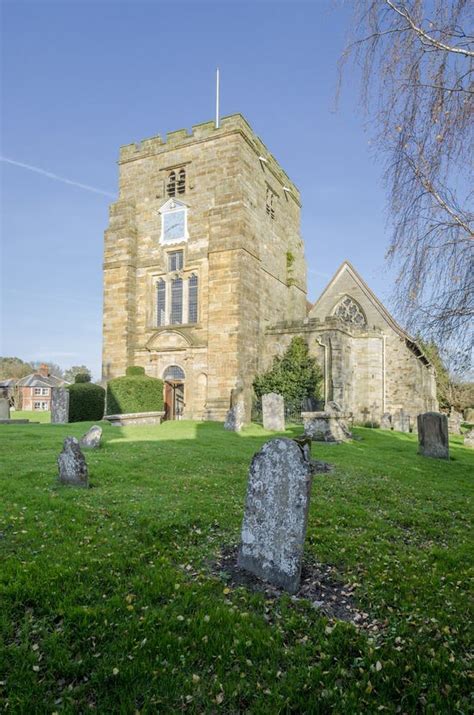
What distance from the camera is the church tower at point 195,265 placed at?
75.4ft

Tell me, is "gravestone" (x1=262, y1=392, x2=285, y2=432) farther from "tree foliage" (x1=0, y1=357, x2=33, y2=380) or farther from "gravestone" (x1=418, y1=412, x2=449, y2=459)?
"tree foliage" (x1=0, y1=357, x2=33, y2=380)

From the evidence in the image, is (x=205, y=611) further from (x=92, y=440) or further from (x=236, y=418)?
(x=236, y=418)

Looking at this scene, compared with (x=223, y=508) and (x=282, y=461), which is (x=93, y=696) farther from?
(x=223, y=508)

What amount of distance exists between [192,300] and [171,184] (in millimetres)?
7094

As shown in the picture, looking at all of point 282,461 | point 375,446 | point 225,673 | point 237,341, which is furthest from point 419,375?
point 225,673

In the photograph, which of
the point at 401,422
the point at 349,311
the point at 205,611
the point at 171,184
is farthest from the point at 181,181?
the point at 205,611

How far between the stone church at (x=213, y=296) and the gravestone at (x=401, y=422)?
2515 millimetres

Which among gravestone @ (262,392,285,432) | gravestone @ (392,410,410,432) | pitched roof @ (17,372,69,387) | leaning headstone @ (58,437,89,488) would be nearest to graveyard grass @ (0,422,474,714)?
leaning headstone @ (58,437,89,488)

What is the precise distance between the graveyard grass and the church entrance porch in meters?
16.8

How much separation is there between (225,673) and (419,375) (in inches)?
957

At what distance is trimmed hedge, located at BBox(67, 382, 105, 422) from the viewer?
21.2m

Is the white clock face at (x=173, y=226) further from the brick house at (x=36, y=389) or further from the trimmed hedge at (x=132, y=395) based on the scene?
the brick house at (x=36, y=389)

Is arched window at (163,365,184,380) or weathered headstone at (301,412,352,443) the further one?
arched window at (163,365,184,380)

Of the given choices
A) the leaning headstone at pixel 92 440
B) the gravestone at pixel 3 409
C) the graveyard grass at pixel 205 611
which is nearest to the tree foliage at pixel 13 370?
the gravestone at pixel 3 409
